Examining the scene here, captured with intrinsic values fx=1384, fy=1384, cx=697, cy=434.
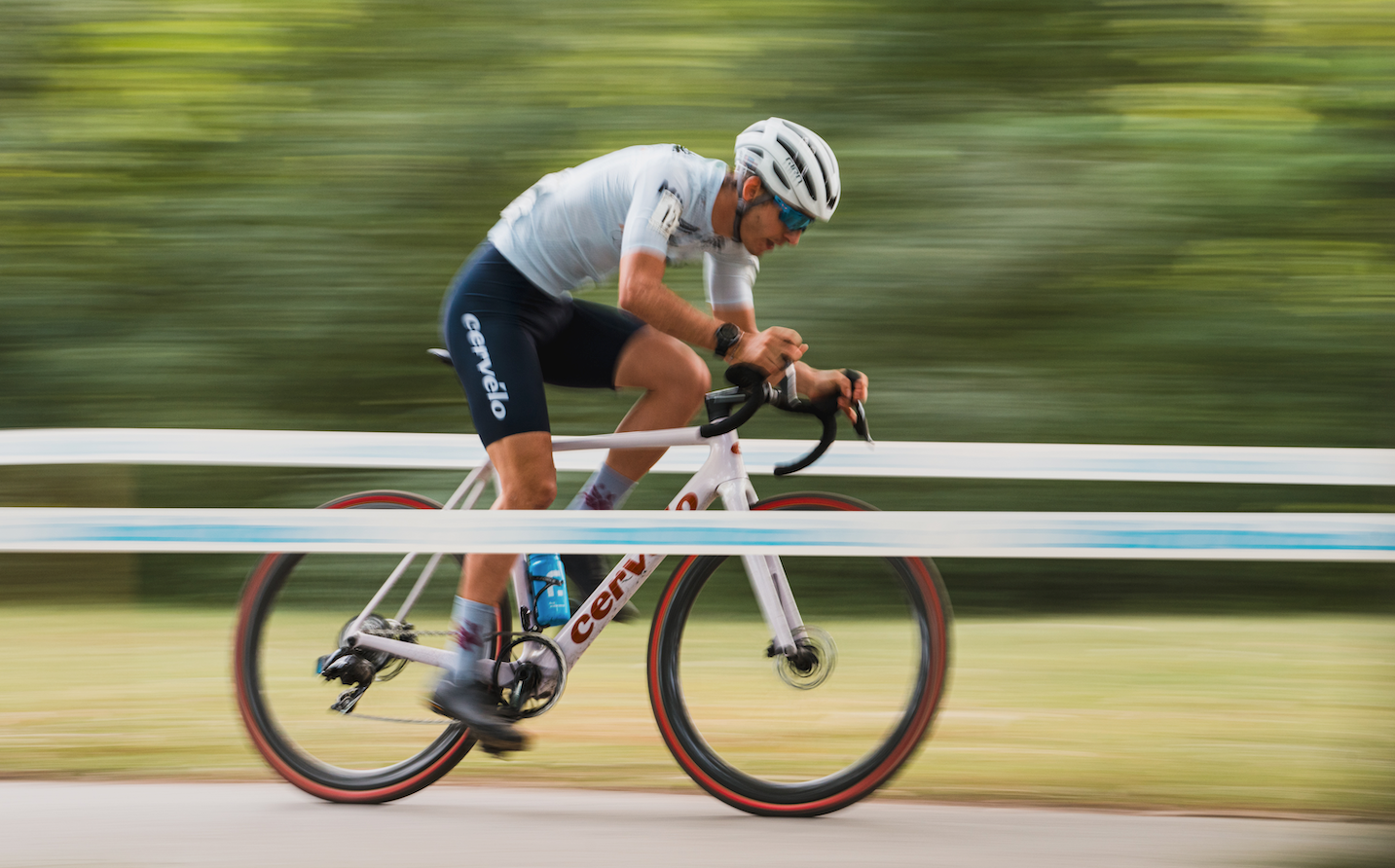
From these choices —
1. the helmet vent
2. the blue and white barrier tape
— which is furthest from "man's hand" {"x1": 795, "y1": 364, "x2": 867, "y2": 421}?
the blue and white barrier tape

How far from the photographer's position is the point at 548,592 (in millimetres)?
Answer: 3516

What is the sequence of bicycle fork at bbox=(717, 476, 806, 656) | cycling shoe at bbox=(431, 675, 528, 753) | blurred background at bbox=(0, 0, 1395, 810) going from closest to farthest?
1. cycling shoe at bbox=(431, 675, 528, 753)
2. bicycle fork at bbox=(717, 476, 806, 656)
3. blurred background at bbox=(0, 0, 1395, 810)

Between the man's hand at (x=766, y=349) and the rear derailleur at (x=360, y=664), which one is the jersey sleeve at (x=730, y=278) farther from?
the rear derailleur at (x=360, y=664)

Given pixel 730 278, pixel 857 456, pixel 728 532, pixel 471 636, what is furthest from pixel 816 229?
pixel 728 532

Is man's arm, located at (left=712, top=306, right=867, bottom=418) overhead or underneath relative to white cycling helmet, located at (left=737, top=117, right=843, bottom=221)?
underneath

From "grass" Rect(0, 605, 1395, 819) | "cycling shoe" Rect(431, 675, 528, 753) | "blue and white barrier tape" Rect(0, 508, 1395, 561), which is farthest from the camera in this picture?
"grass" Rect(0, 605, 1395, 819)

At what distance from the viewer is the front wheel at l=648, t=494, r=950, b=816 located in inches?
135

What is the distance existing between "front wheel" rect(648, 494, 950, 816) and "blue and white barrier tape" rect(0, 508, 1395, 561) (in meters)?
0.62

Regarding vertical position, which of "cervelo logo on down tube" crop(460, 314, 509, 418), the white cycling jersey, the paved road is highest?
the white cycling jersey

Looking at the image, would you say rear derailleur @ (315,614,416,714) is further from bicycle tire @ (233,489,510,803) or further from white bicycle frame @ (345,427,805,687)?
white bicycle frame @ (345,427,805,687)

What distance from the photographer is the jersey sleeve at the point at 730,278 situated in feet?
11.6

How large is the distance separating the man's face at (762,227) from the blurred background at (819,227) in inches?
100.0

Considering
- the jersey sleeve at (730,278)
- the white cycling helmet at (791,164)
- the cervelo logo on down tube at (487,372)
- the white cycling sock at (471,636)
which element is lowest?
the white cycling sock at (471,636)

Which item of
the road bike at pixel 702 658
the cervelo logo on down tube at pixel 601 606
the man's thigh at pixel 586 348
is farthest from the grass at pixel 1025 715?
the man's thigh at pixel 586 348
